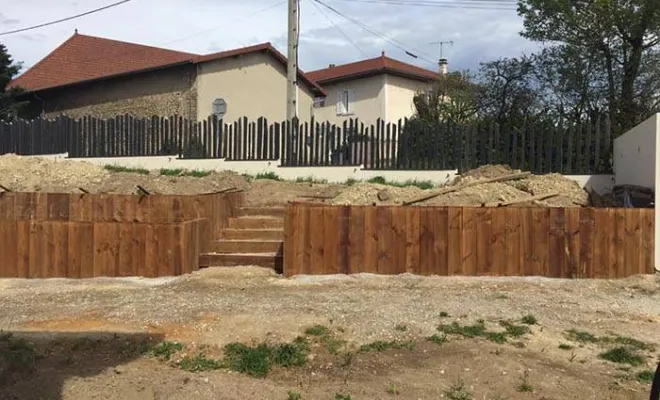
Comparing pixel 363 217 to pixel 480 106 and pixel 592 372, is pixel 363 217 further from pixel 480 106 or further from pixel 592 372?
pixel 480 106

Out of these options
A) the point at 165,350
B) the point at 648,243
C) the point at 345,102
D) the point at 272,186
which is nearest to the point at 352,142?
the point at 272,186

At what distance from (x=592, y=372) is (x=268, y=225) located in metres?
7.11

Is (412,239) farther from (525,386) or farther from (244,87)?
(244,87)

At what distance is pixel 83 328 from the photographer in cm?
664

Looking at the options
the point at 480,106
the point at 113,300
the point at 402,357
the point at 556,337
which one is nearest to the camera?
the point at 402,357

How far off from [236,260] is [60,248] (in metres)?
2.67

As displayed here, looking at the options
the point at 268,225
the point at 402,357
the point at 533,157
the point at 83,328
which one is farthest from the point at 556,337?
the point at 533,157

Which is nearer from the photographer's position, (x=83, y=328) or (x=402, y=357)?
(x=402, y=357)

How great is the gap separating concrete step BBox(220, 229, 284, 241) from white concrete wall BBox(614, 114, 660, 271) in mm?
6005

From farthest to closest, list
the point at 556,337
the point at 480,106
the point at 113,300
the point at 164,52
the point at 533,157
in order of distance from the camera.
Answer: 1. the point at 164,52
2. the point at 480,106
3. the point at 533,157
4. the point at 113,300
5. the point at 556,337

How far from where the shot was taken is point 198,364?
5.52 m

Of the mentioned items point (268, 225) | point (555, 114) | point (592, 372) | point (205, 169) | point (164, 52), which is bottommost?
point (592, 372)

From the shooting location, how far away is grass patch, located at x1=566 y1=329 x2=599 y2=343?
20.8ft

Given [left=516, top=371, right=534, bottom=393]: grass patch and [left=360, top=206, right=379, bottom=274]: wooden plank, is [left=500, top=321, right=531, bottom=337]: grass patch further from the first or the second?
[left=360, top=206, right=379, bottom=274]: wooden plank
